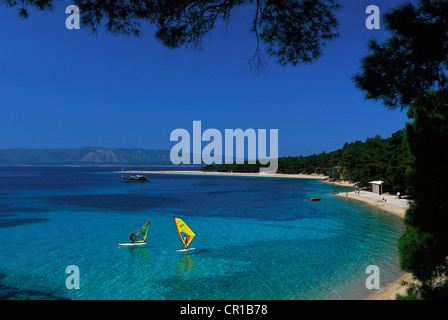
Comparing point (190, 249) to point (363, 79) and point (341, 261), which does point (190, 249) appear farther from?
point (363, 79)

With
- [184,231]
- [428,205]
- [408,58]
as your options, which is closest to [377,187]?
[184,231]

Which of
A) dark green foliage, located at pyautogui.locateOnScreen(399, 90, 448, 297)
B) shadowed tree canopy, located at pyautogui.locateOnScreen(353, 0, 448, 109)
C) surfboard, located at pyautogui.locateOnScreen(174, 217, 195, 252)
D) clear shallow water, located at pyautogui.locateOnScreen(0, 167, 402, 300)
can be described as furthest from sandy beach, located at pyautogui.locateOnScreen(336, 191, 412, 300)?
surfboard, located at pyautogui.locateOnScreen(174, 217, 195, 252)

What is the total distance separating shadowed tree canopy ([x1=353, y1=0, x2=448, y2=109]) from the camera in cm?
604

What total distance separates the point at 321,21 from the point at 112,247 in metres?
24.4

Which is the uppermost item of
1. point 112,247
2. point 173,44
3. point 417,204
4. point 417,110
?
point 173,44

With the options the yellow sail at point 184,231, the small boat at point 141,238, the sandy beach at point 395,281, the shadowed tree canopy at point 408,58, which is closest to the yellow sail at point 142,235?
the small boat at point 141,238

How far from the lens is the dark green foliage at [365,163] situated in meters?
49.6

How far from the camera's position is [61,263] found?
20.3 meters

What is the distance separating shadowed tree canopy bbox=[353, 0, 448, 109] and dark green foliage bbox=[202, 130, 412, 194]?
4.72 meters

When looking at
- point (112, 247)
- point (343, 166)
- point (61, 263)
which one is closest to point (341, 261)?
point (112, 247)

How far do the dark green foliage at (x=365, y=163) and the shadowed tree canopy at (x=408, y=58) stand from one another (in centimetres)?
472

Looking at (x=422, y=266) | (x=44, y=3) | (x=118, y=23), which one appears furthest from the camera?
(x=422, y=266)

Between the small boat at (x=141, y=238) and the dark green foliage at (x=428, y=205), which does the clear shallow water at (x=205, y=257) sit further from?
the dark green foliage at (x=428, y=205)

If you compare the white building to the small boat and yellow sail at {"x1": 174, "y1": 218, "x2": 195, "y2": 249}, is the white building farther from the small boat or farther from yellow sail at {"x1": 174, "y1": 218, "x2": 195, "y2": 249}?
the small boat
